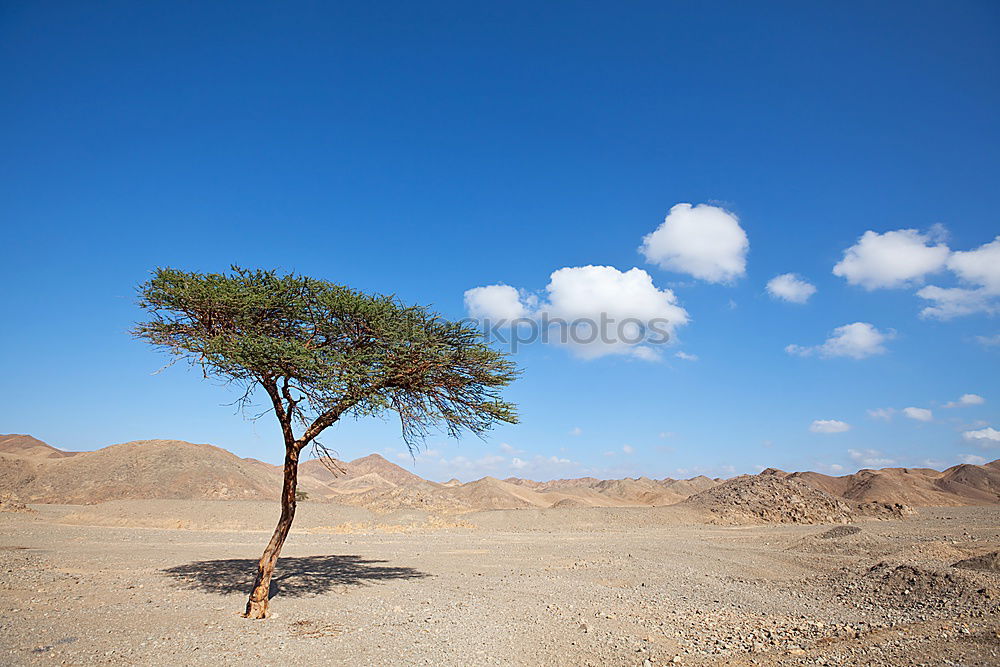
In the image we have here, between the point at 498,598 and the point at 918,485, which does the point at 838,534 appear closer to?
the point at 498,598

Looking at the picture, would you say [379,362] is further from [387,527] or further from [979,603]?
[387,527]

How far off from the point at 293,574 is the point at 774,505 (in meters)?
40.6

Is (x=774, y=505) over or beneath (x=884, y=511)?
over

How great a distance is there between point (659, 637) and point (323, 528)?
99.6 ft

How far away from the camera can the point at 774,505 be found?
44281 mm

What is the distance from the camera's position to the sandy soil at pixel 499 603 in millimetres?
8844

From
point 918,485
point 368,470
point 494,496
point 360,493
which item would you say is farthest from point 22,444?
point 918,485

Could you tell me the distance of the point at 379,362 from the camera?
40.4ft

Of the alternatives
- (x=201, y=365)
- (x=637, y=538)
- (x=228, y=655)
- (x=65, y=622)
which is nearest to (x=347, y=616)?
(x=228, y=655)

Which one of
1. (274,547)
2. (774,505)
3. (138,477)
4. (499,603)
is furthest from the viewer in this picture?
(138,477)

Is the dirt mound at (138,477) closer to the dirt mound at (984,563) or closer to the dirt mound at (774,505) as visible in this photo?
the dirt mound at (774,505)

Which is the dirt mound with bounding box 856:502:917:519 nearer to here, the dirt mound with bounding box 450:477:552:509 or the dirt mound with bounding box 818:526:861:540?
the dirt mound with bounding box 818:526:861:540

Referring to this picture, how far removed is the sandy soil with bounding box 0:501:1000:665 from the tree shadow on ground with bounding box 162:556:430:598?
0.09 m

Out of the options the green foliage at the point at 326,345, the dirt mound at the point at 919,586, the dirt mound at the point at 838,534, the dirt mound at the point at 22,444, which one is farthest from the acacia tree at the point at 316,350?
the dirt mound at the point at 22,444
